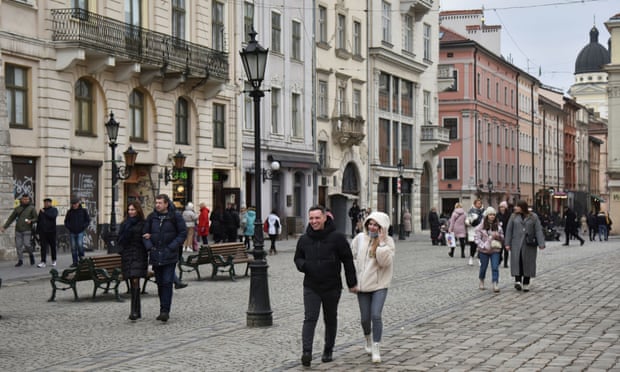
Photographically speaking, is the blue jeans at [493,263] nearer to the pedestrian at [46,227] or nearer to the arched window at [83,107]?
the pedestrian at [46,227]

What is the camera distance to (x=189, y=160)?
125 feet

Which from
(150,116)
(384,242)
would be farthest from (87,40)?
(384,242)

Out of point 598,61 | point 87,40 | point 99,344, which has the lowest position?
point 99,344

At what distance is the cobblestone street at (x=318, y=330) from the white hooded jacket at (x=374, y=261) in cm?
80

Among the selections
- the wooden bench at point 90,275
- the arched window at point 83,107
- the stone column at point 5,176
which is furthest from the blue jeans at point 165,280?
the arched window at point 83,107

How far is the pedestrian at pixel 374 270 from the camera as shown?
10.9 m

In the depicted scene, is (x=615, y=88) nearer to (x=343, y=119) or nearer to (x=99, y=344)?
(x=343, y=119)

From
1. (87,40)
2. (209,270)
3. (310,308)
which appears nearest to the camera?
(310,308)

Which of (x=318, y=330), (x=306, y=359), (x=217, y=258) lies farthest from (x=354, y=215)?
(x=306, y=359)

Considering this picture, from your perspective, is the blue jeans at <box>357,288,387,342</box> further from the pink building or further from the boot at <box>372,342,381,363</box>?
the pink building

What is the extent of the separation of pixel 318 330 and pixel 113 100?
2113 centimetres

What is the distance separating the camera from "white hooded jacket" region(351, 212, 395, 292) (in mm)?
10914

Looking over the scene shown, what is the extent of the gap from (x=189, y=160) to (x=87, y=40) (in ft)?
26.7

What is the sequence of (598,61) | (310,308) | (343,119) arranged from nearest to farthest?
(310,308), (343,119), (598,61)
